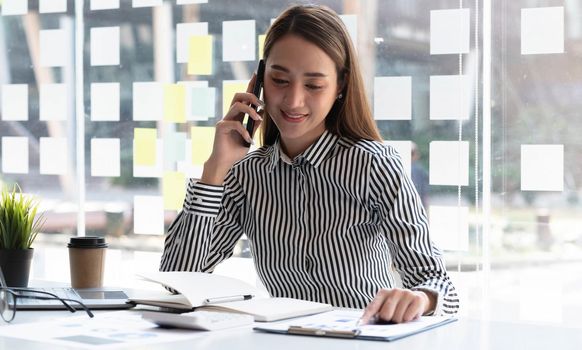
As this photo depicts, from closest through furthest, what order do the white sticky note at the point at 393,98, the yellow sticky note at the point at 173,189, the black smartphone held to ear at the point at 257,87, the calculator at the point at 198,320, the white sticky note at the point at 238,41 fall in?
the calculator at the point at 198,320 → the black smartphone held to ear at the point at 257,87 → the white sticky note at the point at 393,98 → the white sticky note at the point at 238,41 → the yellow sticky note at the point at 173,189

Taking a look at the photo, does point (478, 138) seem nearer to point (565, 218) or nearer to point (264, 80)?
point (565, 218)

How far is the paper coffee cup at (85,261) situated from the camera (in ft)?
7.78

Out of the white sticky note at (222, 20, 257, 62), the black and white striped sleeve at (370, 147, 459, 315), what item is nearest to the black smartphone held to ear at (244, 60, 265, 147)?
the black and white striped sleeve at (370, 147, 459, 315)

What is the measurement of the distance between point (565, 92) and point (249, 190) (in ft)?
5.32

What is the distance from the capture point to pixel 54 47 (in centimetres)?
482

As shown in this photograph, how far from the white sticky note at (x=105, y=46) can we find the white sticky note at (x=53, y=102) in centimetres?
27

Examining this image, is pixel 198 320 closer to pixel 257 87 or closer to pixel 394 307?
pixel 394 307

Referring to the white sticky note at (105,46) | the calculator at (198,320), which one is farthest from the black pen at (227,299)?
the white sticky note at (105,46)

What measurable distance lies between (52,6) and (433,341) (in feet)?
12.4

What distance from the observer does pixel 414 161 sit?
12.6ft

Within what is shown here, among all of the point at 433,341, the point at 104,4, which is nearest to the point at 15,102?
the point at 104,4

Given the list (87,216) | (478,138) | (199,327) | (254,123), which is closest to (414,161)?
(478,138)

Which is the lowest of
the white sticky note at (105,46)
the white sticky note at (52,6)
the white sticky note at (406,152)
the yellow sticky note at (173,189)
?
the yellow sticky note at (173,189)

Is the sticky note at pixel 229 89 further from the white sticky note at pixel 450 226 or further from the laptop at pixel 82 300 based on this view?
the laptop at pixel 82 300
